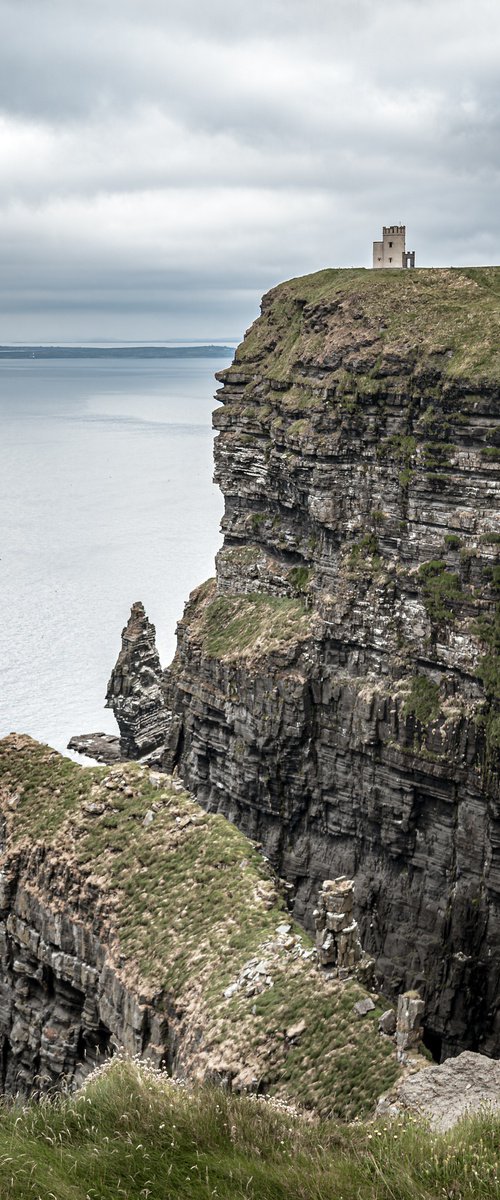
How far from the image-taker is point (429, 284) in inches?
3585

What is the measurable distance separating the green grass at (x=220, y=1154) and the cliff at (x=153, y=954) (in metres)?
6.13

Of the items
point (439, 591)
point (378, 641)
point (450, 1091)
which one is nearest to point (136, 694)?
point (378, 641)

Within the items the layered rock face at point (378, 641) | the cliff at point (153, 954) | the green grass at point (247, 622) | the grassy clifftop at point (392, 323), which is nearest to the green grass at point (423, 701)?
the layered rock face at point (378, 641)

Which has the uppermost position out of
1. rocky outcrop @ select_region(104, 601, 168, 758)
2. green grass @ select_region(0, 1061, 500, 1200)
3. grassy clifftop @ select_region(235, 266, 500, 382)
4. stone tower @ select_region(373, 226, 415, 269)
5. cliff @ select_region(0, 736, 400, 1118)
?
stone tower @ select_region(373, 226, 415, 269)

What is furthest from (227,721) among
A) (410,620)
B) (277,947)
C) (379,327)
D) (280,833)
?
(277,947)

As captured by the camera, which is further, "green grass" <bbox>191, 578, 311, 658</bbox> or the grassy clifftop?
"green grass" <bbox>191, 578, 311, 658</bbox>

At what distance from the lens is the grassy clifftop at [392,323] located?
80.4 m

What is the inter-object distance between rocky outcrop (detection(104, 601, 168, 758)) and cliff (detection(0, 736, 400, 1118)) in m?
54.4

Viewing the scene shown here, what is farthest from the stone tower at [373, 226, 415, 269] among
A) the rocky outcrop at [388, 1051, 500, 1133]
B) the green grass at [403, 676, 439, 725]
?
the rocky outcrop at [388, 1051, 500, 1133]

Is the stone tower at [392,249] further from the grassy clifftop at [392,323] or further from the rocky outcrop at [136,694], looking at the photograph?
the rocky outcrop at [136,694]

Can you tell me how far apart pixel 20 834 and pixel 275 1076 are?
58.8ft

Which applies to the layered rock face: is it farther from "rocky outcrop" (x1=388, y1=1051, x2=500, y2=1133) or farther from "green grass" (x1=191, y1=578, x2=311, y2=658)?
"rocky outcrop" (x1=388, y1=1051, x2=500, y2=1133)

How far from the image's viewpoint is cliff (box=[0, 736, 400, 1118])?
36.0 metres

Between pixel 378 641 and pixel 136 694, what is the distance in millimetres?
33020
